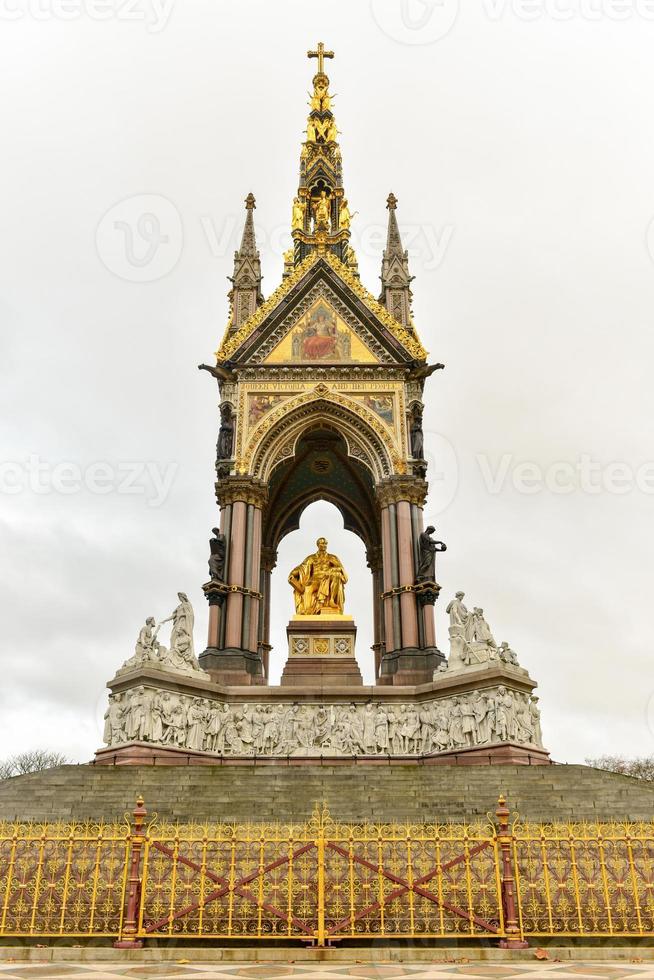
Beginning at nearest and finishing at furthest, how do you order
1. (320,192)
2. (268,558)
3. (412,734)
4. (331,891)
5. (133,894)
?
(133,894) → (331,891) → (412,734) → (268,558) → (320,192)

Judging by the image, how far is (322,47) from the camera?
34688mm

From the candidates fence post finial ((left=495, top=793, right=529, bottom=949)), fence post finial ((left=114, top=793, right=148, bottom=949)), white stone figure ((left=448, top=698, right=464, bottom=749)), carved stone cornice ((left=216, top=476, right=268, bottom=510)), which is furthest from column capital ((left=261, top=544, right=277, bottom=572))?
fence post finial ((left=495, top=793, right=529, bottom=949))

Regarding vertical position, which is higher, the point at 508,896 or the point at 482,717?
the point at 482,717

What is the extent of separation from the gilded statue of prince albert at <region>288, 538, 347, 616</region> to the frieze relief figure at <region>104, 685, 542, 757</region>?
4.51 metres

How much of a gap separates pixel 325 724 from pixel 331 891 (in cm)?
1095

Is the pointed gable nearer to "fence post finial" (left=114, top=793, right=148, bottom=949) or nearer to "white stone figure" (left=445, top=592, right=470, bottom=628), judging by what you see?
"white stone figure" (left=445, top=592, right=470, bottom=628)

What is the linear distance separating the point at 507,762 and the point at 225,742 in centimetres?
706

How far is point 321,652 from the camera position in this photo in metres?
22.7

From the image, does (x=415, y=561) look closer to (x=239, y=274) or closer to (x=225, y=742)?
(x=225, y=742)

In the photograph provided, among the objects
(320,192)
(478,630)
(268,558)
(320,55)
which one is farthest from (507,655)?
(320,55)

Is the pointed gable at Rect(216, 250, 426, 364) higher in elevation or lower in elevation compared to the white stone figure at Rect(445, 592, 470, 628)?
higher

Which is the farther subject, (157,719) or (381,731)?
(381,731)

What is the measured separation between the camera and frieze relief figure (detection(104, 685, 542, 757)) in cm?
1811

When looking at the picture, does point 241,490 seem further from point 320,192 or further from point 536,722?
point 320,192
